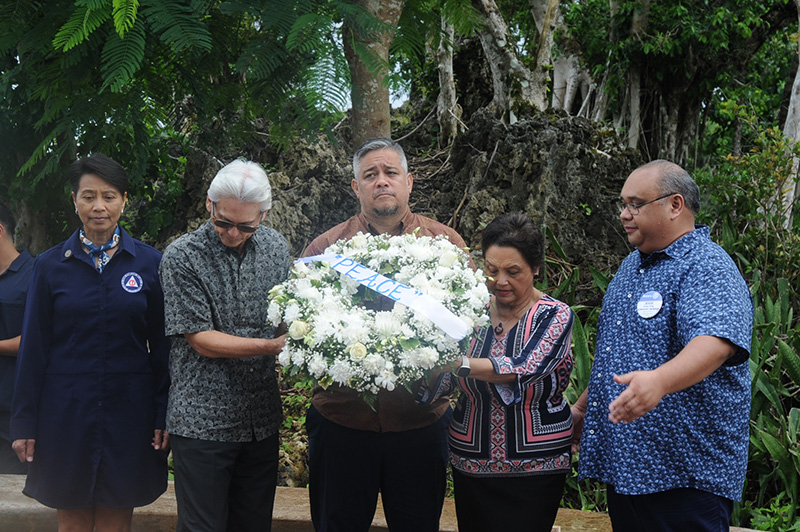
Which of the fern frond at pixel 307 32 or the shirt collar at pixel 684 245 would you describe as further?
the fern frond at pixel 307 32

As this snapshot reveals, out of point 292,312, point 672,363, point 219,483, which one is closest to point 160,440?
point 219,483

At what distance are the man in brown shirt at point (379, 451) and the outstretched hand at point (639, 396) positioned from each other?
3.20 feet

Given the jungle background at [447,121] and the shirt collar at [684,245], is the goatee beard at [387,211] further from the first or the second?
the shirt collar at [684,245]

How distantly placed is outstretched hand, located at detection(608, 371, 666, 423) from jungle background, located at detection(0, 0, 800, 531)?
6.29ft

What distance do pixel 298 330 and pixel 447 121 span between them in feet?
31.8

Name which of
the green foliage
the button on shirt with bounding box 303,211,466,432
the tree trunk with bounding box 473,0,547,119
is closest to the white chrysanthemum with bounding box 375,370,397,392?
the button on shirt with bounding box 303,211,466,432

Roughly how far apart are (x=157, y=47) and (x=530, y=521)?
9.92 ft

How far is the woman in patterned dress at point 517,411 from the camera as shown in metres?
3.11

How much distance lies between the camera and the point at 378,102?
4.41 meters

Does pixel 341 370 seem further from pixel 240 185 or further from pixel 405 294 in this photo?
pixel 240 185

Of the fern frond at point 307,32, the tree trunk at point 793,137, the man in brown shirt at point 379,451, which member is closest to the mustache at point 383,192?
the man in brown shirt at point 379,451

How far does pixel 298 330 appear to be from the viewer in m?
2.79

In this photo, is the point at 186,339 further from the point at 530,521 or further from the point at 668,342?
the point at 668,342

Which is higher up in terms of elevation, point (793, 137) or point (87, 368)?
point (793, 137)
